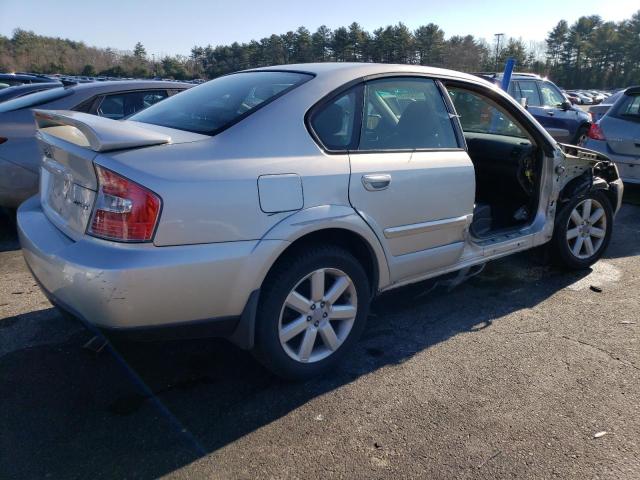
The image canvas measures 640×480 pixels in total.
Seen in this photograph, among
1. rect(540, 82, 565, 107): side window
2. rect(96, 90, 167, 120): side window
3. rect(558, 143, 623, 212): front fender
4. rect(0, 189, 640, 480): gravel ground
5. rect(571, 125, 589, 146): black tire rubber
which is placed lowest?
rect(0, 189, 640, 480): gravel ground

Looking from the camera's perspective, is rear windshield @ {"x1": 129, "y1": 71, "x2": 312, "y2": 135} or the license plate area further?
rear windshield @ {"x1": 129, "y1": 71, "x2": 312, "y2": 135}

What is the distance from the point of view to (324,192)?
2.62m

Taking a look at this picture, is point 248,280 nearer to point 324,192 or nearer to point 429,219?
point 324,192

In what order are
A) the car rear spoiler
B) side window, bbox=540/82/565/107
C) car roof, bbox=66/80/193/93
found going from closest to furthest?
1. the car rear spoiler
2. car roof, bbox=66/80/193/93
3. side window, bbox=540/82/565/107

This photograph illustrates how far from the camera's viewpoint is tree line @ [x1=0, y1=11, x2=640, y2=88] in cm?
4578

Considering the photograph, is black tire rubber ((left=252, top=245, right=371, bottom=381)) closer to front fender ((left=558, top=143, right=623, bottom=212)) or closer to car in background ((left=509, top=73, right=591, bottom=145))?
front fender ((left=558, top=143, right=623, bottom=212))

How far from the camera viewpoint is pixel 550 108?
10.9m

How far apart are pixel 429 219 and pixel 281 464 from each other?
1701 mm

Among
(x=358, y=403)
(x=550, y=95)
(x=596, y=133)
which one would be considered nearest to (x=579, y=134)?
(x=550, y=95)

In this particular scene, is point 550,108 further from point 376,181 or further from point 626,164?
point 376,181

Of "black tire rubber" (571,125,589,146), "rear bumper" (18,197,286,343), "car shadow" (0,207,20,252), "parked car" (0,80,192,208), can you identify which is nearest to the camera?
"rear bumper" (18,197,286,343)

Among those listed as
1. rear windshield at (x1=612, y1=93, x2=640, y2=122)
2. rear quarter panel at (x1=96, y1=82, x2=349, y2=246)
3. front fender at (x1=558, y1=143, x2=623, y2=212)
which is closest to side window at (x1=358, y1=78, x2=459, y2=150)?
rear quarter panel at (x1=96, y1=82, x2=349, y2=246)

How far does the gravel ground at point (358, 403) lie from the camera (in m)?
2.22

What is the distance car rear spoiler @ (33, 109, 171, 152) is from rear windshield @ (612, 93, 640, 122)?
6.67 m
